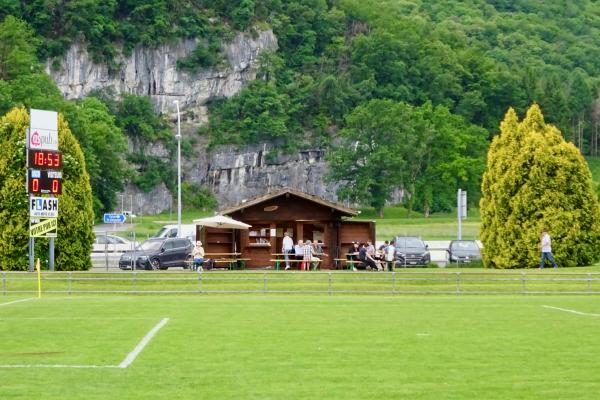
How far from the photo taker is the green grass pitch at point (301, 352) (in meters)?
16.1

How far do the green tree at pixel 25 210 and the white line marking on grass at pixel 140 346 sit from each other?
80.3 ft

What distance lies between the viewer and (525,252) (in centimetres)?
5356

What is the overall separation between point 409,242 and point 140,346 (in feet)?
150

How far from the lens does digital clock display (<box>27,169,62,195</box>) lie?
4400cm

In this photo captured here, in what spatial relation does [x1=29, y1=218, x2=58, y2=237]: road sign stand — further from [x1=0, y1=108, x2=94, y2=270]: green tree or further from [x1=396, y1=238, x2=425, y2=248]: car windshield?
[x1=396, y1=238, x2=425, y2=248]: car windshield

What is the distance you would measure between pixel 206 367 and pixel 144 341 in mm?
4343

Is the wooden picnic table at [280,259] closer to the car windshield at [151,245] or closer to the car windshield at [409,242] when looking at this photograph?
the car windshield at [151,245]

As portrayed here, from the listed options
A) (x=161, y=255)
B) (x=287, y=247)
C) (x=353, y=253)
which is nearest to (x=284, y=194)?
(x=287, y=247)

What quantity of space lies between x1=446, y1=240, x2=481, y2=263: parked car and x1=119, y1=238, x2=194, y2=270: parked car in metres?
13.9

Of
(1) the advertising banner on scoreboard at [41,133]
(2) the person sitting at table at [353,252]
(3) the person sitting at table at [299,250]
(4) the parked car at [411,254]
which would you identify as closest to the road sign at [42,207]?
(1) the advertising banner on scoreboard at [41,133]

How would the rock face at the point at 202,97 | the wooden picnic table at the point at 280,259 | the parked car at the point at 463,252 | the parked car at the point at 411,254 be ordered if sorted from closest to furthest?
the wooden picnic table at the point at 280,259 → the parked car at the point at 411,254 → the parked car at the point at 463,252 → the rock face at the point at 202,97

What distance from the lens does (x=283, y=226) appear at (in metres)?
60.7

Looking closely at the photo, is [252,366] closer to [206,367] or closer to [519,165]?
[206,367]

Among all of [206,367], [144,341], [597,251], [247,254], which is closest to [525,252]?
[597,251]
